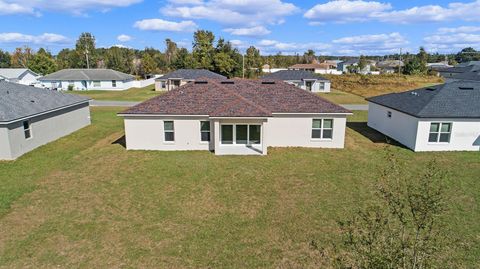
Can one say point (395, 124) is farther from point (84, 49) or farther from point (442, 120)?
point (84, 49)

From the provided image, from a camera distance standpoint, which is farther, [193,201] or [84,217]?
[193,201]

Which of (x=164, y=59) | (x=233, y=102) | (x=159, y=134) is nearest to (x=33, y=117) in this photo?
(x=159, y=134)

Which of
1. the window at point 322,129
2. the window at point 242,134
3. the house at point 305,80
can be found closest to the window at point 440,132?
the window at point 322,129

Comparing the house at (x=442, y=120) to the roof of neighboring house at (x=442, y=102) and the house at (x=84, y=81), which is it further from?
the house at (x=84, y=81)

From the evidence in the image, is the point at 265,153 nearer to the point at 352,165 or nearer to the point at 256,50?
the point at 352,165

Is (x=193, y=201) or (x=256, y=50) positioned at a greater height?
(x=256, y=50)

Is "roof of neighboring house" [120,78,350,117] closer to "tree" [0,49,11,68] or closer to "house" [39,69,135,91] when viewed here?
"house" [39,69,135,91]

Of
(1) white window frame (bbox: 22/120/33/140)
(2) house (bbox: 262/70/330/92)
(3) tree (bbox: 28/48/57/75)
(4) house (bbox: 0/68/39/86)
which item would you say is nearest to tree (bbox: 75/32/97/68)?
(3) tree (bbox: 28/48/57/75)

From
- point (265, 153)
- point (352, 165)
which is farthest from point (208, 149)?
point (352, 165)

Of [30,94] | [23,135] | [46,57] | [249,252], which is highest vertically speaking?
[46,57]
